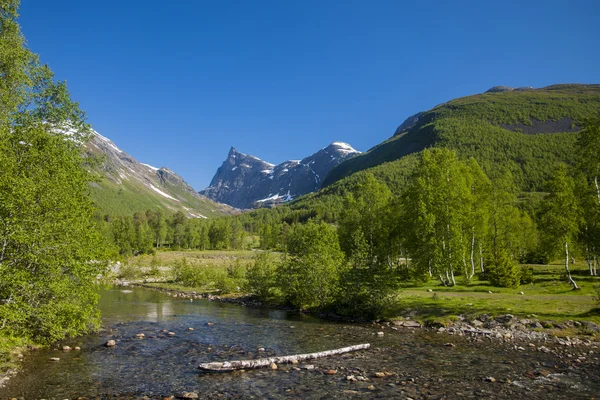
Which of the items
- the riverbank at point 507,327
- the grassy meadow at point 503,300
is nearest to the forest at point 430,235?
the grassy meadow at point 503,300

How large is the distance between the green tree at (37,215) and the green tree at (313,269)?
24.4 m

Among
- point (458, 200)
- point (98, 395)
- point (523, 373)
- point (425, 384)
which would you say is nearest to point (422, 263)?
point (458, 200)

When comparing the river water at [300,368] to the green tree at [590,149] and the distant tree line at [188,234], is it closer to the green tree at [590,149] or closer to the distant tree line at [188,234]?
the green tree at [590,149]

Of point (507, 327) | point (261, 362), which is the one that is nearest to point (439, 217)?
point (507, 327)

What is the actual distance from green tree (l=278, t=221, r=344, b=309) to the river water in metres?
9.75

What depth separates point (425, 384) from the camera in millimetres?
17547

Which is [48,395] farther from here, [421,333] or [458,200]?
[458,200]

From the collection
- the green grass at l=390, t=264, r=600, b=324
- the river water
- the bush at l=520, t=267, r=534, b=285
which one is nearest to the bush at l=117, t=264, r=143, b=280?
the river water

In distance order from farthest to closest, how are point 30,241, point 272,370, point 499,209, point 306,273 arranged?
point 499,209
point 306,273
point 272,370
point 30,241

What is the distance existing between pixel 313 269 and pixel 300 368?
21.6 metres

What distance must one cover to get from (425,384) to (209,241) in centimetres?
17572

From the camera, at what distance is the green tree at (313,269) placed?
4156 centimetres

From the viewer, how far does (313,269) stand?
41.8 m

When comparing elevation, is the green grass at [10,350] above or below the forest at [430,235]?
below
